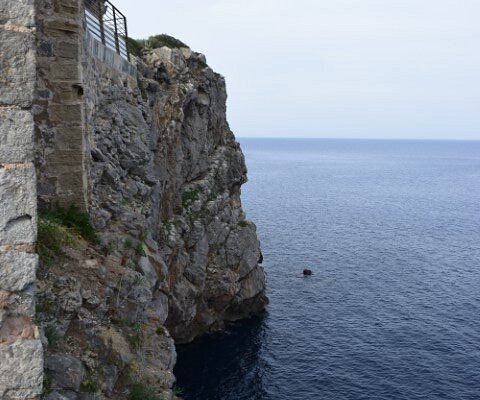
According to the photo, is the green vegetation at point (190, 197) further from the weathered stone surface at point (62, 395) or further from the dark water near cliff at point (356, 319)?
the weathered stone surface at point (62, 395)

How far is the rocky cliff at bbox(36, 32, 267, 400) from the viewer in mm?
12680

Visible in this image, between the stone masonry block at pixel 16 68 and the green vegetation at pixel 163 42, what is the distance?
41.9 m

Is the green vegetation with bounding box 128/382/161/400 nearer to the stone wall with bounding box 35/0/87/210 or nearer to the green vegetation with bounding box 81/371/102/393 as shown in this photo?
the green vegetation with bounding box 81/371/102/393

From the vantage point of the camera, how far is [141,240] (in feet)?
69.4

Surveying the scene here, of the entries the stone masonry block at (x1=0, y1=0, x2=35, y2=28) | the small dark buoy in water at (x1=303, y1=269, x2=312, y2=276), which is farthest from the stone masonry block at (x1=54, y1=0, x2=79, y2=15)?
the small dark buoy in water at (x1=303, y1=269, x2=312, y2=276)

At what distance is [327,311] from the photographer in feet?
182

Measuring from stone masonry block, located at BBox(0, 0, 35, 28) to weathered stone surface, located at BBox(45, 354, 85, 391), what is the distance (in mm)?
8283

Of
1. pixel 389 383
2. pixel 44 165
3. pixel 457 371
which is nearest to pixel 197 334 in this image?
pixel 389 383

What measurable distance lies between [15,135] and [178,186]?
40.8 meters

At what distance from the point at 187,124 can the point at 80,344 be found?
1451 inches

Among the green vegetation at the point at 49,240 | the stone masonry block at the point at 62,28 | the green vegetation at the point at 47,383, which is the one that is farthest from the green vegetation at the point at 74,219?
the stone masonry block at the point at 62,28

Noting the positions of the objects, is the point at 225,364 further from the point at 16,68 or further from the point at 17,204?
the point at 16,68

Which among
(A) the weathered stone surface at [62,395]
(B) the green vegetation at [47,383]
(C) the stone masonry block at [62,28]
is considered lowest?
(A) the weathered stone surface at [62,395]

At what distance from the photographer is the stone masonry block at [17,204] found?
4836 millimetres
